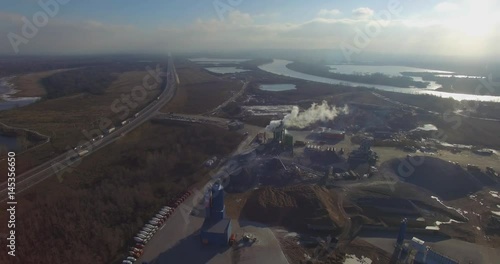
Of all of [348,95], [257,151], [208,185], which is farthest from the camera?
[348,95]

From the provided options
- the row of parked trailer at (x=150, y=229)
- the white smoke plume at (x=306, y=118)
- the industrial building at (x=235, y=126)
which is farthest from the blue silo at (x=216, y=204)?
the industrial building at (x=235, y=126)

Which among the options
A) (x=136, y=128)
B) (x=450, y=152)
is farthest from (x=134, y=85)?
(x=450, y=152)

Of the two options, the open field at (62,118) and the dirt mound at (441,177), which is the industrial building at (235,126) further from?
the dirt mound at (441,177)

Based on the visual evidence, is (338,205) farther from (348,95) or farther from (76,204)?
(348,95)

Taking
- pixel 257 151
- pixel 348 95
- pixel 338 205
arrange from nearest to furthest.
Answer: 1. pixel 338 205
2. pixel 257 151
3. pixel 348 95

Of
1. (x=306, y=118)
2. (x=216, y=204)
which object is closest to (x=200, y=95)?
(x=306, y=118)

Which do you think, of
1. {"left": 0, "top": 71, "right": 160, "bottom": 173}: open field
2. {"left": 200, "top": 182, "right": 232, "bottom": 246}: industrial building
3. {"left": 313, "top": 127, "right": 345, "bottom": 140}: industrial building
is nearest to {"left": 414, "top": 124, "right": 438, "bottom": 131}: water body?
{"left": 313, "top": 127, "right": 345, "bottom": 140}: industrial building

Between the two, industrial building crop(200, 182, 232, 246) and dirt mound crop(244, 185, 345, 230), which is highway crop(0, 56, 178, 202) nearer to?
industrial building crop(200, 182, 232, 246)
